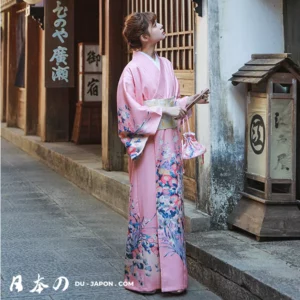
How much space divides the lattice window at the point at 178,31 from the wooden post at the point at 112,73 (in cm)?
137

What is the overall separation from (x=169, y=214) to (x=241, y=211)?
1.46m

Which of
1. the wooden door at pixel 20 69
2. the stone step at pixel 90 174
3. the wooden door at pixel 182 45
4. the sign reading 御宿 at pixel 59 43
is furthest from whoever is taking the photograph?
the wooden door at pixel 20 69

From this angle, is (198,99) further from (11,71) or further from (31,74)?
(11,71)

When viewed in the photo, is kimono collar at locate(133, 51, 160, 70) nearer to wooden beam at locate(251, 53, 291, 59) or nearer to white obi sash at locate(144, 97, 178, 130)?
white obi sash at locate(144, 97, 178, 130)

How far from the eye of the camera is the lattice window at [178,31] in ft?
28.6

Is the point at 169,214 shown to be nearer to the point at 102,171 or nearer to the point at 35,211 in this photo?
the point at 35,211

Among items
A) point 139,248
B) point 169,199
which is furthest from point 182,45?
point 139,248

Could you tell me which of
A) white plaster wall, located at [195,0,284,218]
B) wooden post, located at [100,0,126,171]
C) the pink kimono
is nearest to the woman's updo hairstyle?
the pink kimono

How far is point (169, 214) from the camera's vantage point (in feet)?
21.2

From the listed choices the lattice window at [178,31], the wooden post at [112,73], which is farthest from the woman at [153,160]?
the wooden post at [112,73]

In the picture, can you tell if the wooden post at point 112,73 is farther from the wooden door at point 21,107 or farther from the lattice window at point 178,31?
the wooden door at point 21,107

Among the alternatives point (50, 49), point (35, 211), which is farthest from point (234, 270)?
point (50, 49)

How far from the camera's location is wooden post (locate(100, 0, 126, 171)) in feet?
36.5

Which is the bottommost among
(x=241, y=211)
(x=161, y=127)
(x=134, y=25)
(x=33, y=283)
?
(x=33, y=283)
